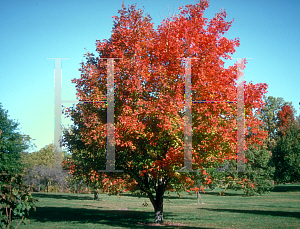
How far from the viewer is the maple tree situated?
472 inches

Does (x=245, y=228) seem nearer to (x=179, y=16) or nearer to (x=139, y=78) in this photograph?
(x=139, y=78)

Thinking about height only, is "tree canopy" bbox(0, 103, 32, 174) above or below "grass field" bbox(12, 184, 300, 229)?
above

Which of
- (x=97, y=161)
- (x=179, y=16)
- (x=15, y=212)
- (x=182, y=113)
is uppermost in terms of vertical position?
(x=179, y=16)

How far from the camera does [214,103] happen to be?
39.3 feet

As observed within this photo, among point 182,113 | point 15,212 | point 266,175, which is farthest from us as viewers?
point 266,175

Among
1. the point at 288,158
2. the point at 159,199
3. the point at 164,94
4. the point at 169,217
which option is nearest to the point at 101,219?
the point at 169,217

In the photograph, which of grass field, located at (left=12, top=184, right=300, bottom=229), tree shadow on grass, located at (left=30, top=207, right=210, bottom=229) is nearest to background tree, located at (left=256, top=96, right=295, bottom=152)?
grass field, located at (left=12, top=184, right=300, bottom=229)

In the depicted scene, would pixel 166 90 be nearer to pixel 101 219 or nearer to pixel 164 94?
pixel 164 94

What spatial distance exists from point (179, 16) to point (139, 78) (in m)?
3.38

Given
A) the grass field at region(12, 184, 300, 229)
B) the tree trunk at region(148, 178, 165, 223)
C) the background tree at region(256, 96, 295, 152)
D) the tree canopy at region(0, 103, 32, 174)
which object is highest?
the background tree at region(256, 96, 295, 152)

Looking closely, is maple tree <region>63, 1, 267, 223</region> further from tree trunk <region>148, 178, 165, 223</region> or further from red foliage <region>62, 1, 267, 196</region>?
tree trunk <region>148, 178, 165, 223</region>

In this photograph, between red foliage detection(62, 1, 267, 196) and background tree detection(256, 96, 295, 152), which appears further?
background tree detection(256, 96, 295, 152)

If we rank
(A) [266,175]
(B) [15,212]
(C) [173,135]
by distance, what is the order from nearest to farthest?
(B) [15,212]
(C) [173,135]
(A) [266,175]

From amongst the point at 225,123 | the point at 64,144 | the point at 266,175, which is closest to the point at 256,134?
the point at 225,123
